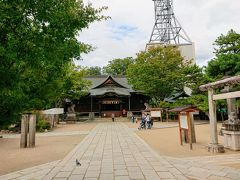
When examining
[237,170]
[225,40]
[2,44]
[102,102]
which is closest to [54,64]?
[2,44]

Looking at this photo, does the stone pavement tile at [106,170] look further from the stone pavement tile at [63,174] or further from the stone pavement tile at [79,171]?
the stone pavement tile at [63,174]

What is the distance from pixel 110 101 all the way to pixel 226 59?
79.6ft

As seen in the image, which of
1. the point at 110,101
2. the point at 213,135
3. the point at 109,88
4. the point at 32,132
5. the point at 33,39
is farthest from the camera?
the point at 109,88

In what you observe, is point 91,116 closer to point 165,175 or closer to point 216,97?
point 216,97

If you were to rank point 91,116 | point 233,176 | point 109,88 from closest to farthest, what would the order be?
1. point 233,176
2. point 91,116
3. point 109,88

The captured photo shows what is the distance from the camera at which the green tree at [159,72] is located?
1168 inches

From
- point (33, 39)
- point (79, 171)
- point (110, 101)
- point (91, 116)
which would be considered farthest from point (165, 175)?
point (110, 101)

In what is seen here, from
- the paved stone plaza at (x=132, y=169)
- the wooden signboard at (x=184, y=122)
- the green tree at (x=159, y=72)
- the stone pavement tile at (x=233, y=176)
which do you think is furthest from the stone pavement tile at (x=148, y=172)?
the green tree at (x=159, y=72)

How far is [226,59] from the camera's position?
49.1 feet

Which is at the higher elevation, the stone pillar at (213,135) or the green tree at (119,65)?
the green tree at (119,65)

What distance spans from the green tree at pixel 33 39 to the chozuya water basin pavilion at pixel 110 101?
31.1 m

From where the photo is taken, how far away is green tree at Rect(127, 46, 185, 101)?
2967cm

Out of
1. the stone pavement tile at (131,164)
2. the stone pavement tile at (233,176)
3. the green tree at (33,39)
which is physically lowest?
the stone pavement tile at (131,164)

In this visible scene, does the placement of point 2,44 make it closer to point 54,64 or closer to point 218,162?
point 54,64
